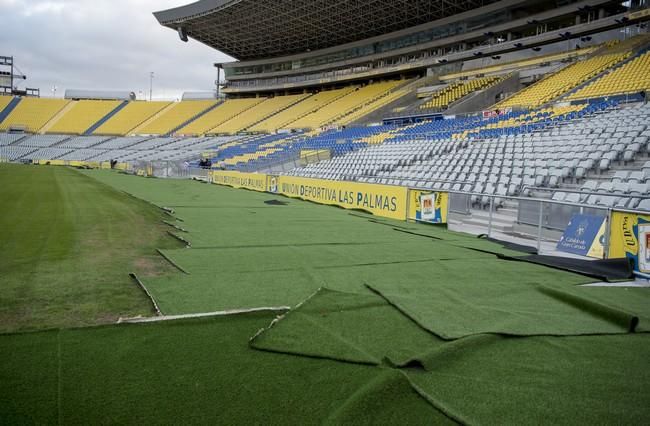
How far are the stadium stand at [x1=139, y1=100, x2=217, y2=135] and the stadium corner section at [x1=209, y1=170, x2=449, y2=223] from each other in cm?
3450

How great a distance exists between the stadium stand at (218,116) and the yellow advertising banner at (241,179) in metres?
22.5

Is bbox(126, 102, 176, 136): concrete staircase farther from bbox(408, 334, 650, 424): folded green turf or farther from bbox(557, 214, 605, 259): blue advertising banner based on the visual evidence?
bbox(408, 334, 650, 424): folded green turf

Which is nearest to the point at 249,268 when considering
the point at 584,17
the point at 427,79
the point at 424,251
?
the point at 424,251

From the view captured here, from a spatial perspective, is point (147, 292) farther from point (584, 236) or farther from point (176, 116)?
point (176, 116)

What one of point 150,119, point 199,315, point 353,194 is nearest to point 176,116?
point 150,119

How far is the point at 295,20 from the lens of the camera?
39.8 meters

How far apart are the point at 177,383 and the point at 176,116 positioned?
181 ft

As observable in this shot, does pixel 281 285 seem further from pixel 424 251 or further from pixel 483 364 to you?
pixel 424 251

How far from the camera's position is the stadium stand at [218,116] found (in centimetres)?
4803

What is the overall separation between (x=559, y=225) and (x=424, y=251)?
2.56 meters

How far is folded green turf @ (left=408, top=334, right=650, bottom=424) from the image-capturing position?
227cm

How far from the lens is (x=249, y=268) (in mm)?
5258

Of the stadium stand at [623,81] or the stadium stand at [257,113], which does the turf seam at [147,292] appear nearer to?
the stadium stand at [623,81]

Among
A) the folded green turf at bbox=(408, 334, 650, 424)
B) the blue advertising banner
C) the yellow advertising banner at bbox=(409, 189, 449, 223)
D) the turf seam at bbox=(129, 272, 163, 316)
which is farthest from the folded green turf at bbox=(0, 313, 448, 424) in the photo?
the yellow advertising banner at bbox=(409, 189, 449, 223)
